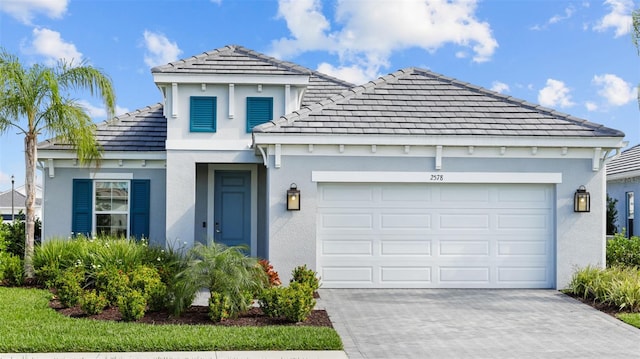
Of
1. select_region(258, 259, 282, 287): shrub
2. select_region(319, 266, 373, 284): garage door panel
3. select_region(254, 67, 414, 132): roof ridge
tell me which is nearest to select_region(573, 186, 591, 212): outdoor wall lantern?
select_region(319, 266, 373, 284): garage door panel

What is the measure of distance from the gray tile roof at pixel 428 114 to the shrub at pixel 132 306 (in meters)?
4.26

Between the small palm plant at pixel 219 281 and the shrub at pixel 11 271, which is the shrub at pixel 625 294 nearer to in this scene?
the small palm plant at pixel 219 281

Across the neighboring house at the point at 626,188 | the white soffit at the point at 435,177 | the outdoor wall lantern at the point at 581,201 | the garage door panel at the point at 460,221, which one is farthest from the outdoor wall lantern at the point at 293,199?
the neighboring house at the point at 626,188

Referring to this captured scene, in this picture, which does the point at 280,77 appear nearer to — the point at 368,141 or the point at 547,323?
the point at 368,141

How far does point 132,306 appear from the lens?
28.5 feet

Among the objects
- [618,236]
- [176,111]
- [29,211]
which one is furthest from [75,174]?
[618,236]

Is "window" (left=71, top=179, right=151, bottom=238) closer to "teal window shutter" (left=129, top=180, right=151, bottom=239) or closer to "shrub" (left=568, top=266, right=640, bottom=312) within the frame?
"teal window shutter" (left=129, top=180, right=151, bottom=239)

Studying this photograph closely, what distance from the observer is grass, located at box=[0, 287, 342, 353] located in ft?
24.0

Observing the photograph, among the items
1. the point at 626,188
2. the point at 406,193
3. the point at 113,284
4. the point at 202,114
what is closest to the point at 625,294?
the point at 406,193

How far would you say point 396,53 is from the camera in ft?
52.3

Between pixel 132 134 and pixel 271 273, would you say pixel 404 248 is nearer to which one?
pixel 271 273

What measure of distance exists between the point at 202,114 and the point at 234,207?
256 cm

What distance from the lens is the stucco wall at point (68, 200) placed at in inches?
561

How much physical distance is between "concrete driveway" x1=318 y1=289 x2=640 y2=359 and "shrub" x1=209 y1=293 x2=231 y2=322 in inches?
65.3
